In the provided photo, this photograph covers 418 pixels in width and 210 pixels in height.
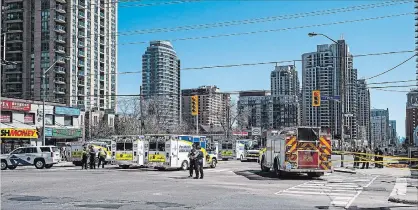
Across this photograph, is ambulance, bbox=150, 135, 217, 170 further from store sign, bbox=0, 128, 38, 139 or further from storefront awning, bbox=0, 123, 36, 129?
storefront awning, bbox=0, 123, 36, 129

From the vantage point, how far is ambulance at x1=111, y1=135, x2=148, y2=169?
113 ft

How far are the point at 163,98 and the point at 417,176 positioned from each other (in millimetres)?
71078

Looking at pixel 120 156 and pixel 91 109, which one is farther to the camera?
pixel 91 109

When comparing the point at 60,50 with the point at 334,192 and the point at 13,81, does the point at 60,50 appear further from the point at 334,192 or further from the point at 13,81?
the point at 334,192

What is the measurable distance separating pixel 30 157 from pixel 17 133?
2021cm

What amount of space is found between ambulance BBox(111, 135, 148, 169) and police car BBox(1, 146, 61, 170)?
581 centimetres

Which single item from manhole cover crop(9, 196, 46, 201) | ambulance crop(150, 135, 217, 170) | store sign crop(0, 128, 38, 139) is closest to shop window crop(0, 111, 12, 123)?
store sign crop(0, 128, 38, 139)

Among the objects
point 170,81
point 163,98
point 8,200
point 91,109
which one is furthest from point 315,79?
A: point 91,109

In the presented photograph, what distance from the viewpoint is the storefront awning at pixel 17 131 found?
5475 cm

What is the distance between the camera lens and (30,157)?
38062mm

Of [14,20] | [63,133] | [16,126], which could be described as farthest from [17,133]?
[14,20]

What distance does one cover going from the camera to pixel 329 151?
80.9 feet

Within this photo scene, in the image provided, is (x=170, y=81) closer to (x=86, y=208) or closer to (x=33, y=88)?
(x=33, y=88)

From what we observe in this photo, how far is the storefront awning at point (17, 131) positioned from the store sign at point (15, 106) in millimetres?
1842
